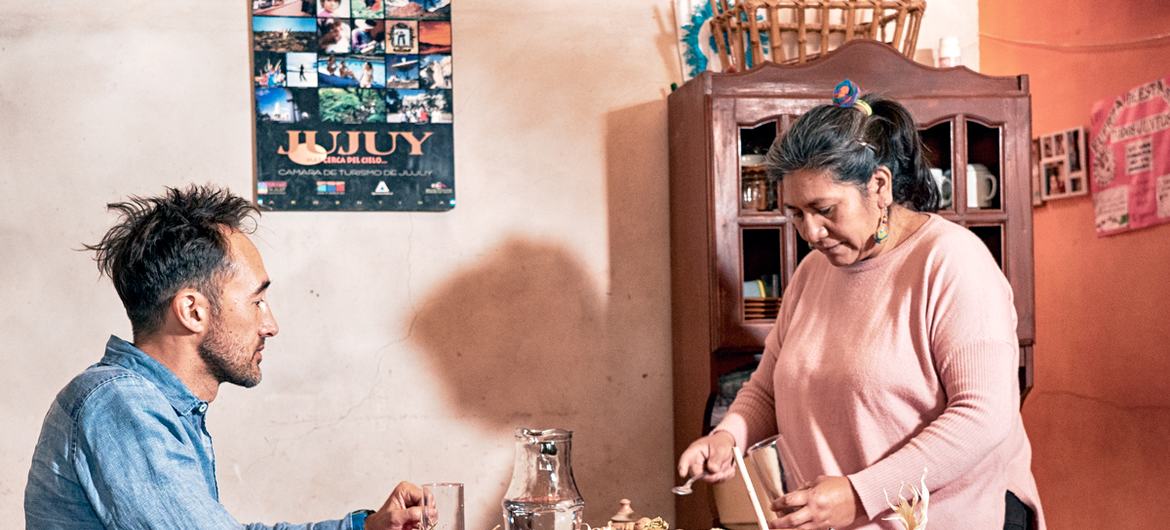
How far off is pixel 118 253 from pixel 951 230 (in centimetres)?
141

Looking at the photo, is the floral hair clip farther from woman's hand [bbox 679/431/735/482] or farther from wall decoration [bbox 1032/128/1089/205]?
wall decoration [bbox 1032/128/1089/205]

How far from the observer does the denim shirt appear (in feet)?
5.15

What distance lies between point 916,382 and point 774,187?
1.27 m

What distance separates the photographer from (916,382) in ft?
6.97

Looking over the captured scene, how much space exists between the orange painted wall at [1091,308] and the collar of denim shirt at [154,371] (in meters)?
2.77

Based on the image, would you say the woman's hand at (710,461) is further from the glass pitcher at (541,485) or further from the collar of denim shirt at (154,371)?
the collar of denim shirt at (154,371)

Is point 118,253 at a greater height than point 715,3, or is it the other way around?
point 715,3

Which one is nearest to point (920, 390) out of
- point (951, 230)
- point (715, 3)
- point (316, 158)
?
point (951, 230)

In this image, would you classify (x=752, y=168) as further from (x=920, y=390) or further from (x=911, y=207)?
(x=920, y=390)

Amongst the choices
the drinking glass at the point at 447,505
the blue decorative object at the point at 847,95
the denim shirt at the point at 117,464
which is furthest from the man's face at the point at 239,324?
the blue decorative object at the point at 847,95

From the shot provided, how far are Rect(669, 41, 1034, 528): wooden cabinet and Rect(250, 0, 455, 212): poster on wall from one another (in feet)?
2.47

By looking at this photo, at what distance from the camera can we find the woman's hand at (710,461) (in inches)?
86.7

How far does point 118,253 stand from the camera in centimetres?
182

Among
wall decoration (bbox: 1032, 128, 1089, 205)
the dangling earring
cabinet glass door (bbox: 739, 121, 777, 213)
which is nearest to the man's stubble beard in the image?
the dangling earring
